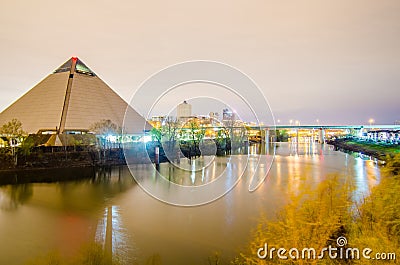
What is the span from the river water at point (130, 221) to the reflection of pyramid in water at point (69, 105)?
522 inches

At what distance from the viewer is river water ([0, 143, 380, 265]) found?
407 cm

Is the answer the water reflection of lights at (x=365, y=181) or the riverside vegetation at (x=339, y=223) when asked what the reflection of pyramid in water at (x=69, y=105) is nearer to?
the water reflection of lights at (x=365, y=181)

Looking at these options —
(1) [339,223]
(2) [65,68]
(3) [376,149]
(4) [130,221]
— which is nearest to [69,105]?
(2) [65,68]

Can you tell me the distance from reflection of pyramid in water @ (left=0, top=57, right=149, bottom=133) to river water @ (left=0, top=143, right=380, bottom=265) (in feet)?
43.5

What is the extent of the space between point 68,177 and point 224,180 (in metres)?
5.46

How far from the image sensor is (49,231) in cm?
502

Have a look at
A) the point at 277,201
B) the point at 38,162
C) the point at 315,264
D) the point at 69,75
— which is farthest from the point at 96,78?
the point at 315,264

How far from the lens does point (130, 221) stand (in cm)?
551

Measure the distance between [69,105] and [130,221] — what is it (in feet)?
66.4

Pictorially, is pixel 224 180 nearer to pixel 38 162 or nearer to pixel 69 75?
pixel 38 162

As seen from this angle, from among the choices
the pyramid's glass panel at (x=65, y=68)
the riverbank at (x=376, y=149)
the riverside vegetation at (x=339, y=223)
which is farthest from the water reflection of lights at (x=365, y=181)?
the pyramid's glass panel at (x=65, y=68)

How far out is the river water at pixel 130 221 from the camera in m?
4.07

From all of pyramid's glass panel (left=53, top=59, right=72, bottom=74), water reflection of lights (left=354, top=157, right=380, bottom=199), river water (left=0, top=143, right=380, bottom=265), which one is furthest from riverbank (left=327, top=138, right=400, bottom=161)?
pyramid's glass panel (left=53, top=59, right=72, bottom=74)

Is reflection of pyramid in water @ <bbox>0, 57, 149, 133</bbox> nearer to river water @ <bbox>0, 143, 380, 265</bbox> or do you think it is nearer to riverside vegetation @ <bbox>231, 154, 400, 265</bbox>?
river water @ <bbox>0, 143, 380, 265</bbox>
